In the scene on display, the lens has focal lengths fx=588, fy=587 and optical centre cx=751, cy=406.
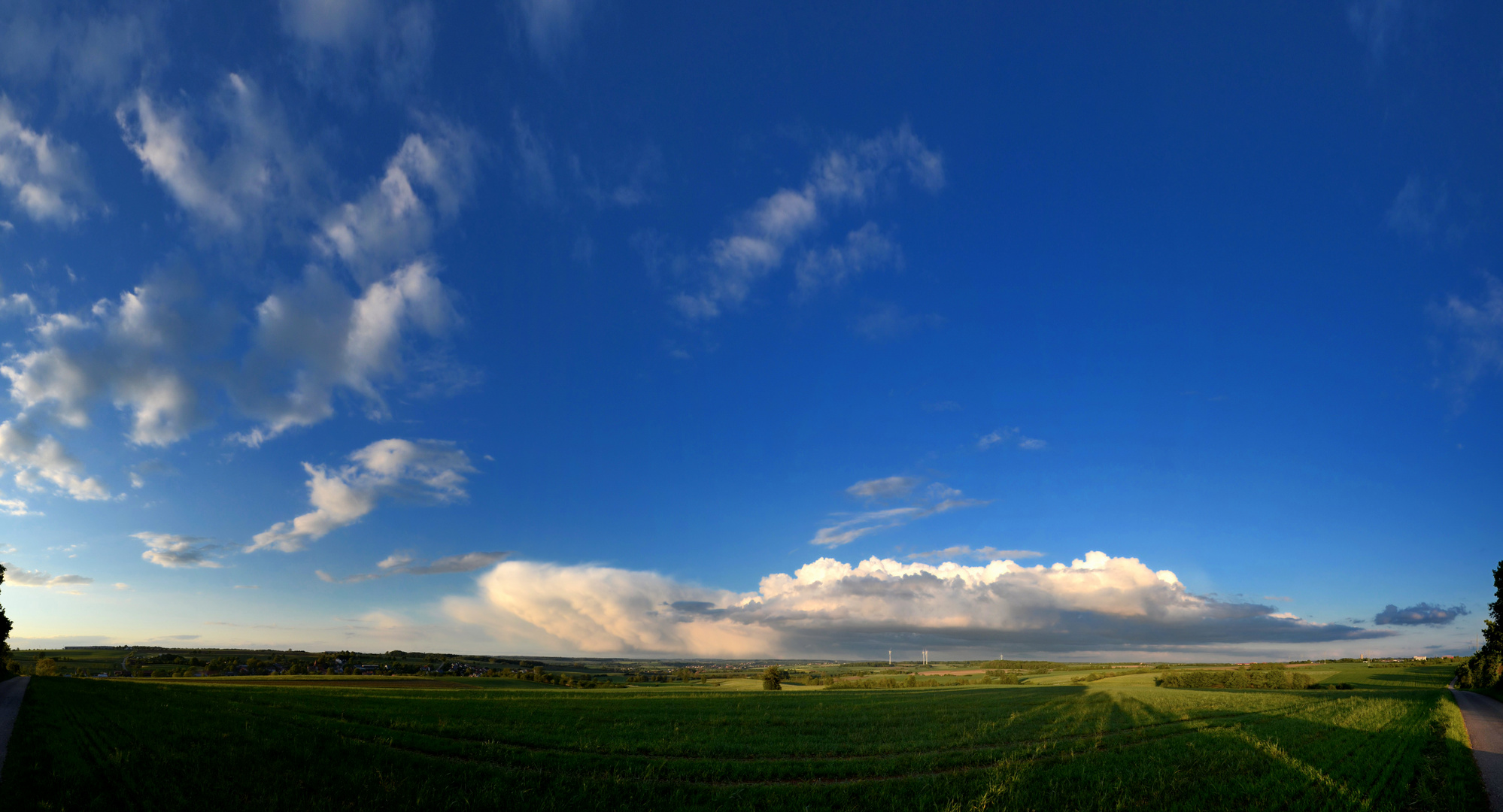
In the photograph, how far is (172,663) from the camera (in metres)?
148

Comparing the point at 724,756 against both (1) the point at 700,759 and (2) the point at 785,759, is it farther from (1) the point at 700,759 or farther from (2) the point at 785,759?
(2) the point at 785,759

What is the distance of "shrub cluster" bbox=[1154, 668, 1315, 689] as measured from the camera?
3829 inches

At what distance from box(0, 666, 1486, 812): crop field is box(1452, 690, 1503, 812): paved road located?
23.4 inches

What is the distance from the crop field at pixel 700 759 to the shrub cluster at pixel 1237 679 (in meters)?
68.7

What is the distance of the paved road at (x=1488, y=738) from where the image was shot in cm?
2234

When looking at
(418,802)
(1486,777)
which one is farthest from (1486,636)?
(418,802)

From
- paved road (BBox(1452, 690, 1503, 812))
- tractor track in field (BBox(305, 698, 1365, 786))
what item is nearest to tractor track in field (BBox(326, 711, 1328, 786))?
tractor track in field (BBox(305, 698, 1365, 786))

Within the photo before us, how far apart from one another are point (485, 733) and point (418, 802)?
14810 mm

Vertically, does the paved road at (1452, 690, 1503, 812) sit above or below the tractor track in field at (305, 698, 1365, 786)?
below

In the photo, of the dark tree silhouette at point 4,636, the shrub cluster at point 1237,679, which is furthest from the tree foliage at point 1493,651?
the dark tree silhouette at point 4,636

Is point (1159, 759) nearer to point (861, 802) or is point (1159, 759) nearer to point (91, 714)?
point (861, 802)

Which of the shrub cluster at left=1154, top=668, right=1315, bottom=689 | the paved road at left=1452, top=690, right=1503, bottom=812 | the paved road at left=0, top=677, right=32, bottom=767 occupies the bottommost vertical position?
the shrub cluster at left=1154, top=668, right=1315, bottom=689

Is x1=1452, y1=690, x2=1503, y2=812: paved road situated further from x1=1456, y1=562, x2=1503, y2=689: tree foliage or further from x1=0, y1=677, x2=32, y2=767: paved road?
x1=0, y1=677, x2=32, y2=767: paved road

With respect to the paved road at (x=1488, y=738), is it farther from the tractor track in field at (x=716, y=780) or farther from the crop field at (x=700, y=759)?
the tractor track in field at (x=716, y=780)
